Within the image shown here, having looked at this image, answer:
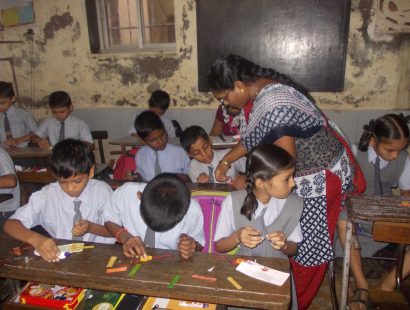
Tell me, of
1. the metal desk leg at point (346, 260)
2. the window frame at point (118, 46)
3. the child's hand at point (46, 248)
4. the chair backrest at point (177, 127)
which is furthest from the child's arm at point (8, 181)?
the window frame at point (118, 46)

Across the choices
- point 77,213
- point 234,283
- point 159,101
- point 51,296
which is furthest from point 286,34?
point 51,296

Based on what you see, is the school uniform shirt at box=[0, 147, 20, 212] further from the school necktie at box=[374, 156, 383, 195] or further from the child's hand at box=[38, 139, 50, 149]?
the school necktie at box=[374, 156, 383, 195]

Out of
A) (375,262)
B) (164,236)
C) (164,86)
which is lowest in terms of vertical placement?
(375,262)

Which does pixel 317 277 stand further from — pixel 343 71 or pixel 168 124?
pixel 343 71

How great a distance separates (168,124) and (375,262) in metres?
2.83

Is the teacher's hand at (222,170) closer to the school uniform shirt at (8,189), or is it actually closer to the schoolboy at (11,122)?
the school uniform shirt at (8,189)

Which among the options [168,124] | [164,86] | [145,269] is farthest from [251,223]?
[164,86]

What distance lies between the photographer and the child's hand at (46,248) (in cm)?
144

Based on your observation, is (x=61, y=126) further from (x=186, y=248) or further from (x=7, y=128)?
(x=186, y=248)

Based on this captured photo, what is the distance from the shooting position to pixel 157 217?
5.19 ft

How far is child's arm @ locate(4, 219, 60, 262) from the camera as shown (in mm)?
1449

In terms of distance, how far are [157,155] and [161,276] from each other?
187 cm

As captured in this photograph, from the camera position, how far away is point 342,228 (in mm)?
2184

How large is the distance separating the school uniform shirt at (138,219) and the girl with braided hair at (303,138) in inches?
20.1
